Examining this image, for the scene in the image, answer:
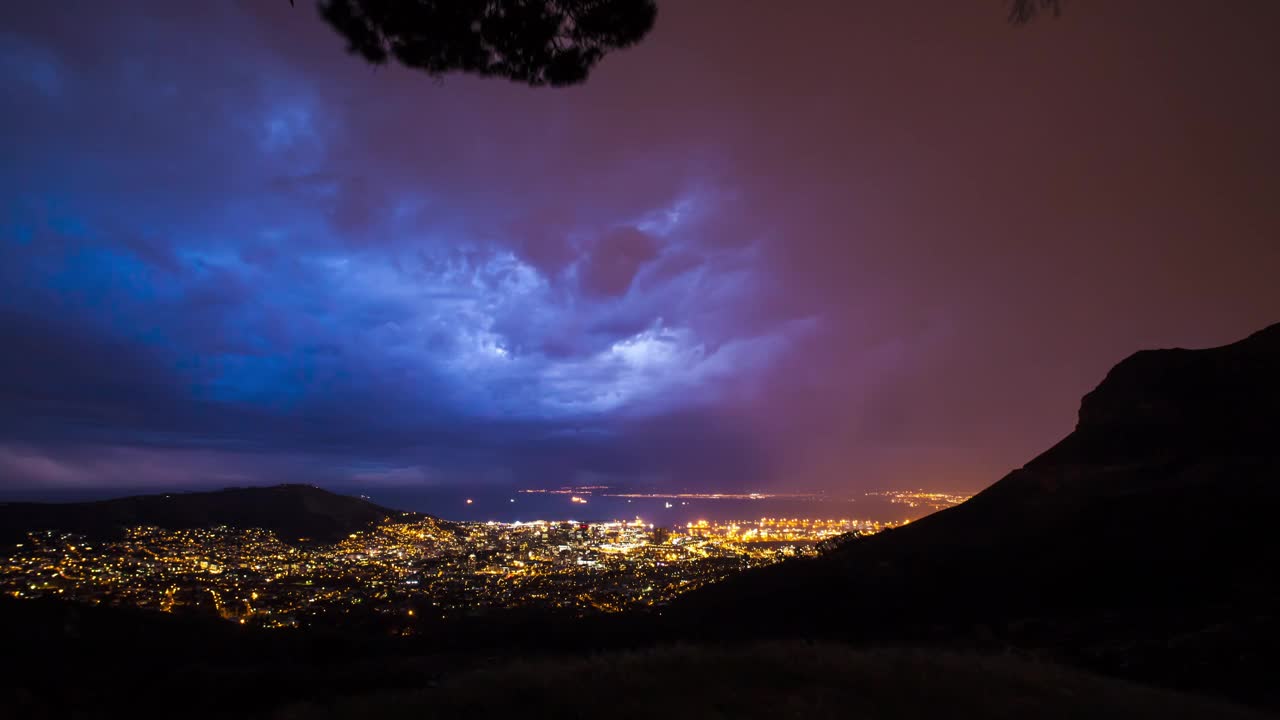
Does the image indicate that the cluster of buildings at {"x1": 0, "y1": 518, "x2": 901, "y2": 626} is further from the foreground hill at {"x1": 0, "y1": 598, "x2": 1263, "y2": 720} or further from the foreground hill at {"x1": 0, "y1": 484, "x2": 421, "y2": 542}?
the foreground hill at {"x1": 0, "y1": 598, "x2": 1263, "y2": 720}

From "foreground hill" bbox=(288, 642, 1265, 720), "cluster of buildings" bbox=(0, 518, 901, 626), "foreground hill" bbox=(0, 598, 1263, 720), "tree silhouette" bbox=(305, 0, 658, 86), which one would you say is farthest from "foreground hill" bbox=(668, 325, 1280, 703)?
"tree silhouette" bbox=(305, 0, 658, 86)

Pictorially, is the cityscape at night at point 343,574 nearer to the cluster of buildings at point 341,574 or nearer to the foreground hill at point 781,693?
the cluster of buildings at point 341,574

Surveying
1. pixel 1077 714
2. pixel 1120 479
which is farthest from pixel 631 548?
pixel 1077 714

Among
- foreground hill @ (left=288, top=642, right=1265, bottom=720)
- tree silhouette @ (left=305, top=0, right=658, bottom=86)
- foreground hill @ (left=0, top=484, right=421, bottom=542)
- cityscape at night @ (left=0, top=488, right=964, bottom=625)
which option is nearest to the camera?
foreground hill @ (left=288, top=642, right=1265, bottom=720)

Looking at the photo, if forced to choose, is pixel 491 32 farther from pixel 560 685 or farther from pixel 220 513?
pixel 220 513

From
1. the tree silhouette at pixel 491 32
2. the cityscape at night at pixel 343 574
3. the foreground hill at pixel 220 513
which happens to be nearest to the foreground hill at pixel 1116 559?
the cityscape at night at pixel 343 574

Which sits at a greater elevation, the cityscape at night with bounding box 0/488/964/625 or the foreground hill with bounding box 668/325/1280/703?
the foreground hill with bounding box 668/325/1280/703
